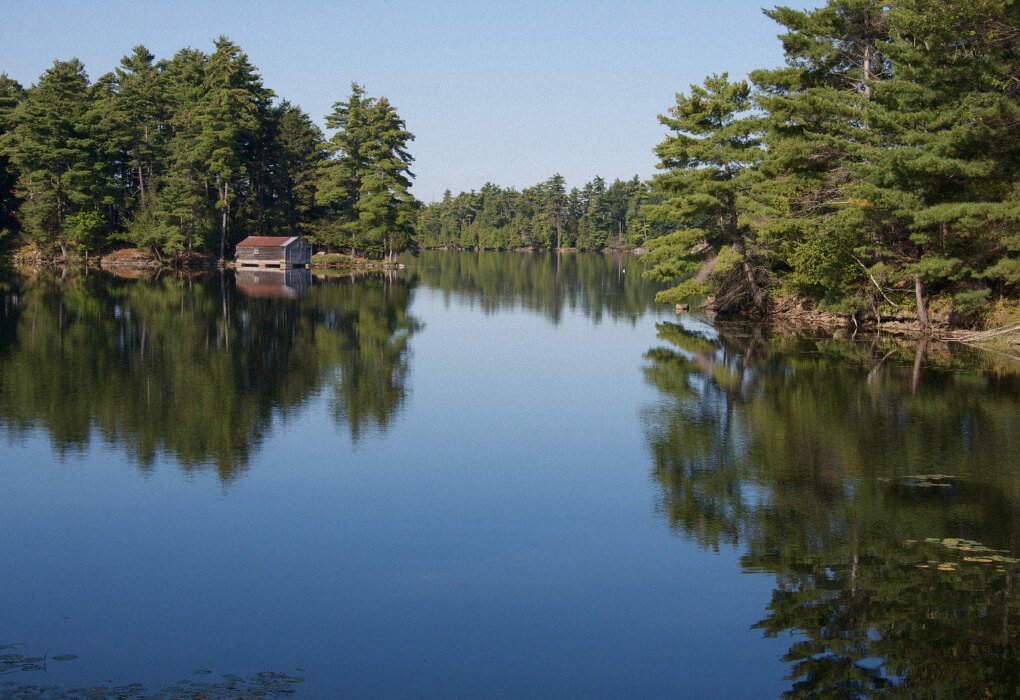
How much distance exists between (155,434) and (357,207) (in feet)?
214

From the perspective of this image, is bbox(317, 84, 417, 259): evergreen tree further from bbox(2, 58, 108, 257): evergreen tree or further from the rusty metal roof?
bbox(2, 58, 108, 257): evergreen tree

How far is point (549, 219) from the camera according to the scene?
153875 millimetres

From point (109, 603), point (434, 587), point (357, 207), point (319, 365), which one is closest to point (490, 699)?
point (434, 587)

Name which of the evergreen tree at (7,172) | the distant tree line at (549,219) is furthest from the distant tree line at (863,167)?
the distant tree line at (549,219)

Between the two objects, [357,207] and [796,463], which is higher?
[357,207]

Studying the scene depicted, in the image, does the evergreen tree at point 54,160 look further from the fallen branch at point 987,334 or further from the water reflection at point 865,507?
the fallen branch at point 987,334

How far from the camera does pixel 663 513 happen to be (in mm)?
12727

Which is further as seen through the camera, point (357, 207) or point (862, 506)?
point (357, 207)

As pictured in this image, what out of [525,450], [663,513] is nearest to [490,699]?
[663,513]

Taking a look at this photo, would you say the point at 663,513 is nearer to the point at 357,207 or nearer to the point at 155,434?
the point at 155,434

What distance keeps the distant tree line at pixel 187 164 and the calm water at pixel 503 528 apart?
164ft

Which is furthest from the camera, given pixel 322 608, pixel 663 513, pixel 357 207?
pixel 357 207

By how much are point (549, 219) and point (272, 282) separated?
98151 millimetres

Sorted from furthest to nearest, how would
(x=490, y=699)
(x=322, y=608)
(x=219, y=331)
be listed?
(x=219, y=331), (x=322, y=608), (x=490, y=699)
